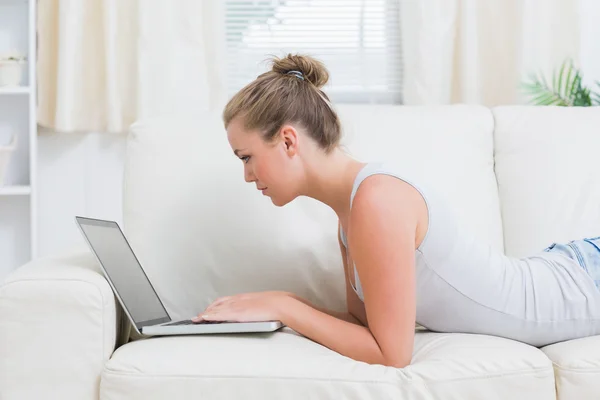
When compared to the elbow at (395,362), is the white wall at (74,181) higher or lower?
higher

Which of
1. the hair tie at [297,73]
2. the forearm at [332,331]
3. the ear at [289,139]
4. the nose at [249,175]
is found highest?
the hair tie at [297,73]

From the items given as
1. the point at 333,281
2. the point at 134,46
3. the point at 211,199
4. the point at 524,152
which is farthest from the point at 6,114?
the point at 524,152

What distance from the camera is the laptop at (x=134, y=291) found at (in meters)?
1.47

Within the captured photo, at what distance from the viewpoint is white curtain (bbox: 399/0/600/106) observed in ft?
9.55

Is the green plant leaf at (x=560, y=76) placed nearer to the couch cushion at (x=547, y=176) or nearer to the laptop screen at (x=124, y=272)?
the couch cushion at (x=547, y=176)

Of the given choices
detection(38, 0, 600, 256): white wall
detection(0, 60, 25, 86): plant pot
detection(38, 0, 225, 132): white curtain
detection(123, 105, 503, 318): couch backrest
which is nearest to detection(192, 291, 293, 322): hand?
detection(123, 105, 503, 318): couch backrest

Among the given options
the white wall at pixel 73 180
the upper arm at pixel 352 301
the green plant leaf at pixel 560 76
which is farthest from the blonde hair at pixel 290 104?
the white wall at pixel 73 180

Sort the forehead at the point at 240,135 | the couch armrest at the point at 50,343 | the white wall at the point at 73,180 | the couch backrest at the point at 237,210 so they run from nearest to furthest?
the couch armrest at the point at 50,343 < the forehead at the point at 240,135 < the couch backrest at the point at 237,210 < the white wall at the point at 73,180

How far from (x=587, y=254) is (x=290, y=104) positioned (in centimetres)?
72

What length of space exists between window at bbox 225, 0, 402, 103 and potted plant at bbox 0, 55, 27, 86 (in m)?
0.80

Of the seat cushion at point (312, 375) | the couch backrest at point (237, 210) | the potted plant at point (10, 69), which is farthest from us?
the potted plant at point (10, 69)

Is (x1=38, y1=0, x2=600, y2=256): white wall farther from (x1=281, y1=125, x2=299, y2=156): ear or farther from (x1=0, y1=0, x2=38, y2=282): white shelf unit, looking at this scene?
(x1=281, y1=125, x2=299, y2=156): ear

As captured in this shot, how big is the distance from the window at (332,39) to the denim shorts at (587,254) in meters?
1.52

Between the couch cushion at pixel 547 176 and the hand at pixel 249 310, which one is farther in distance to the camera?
the couch cushion at pixel 547 176
